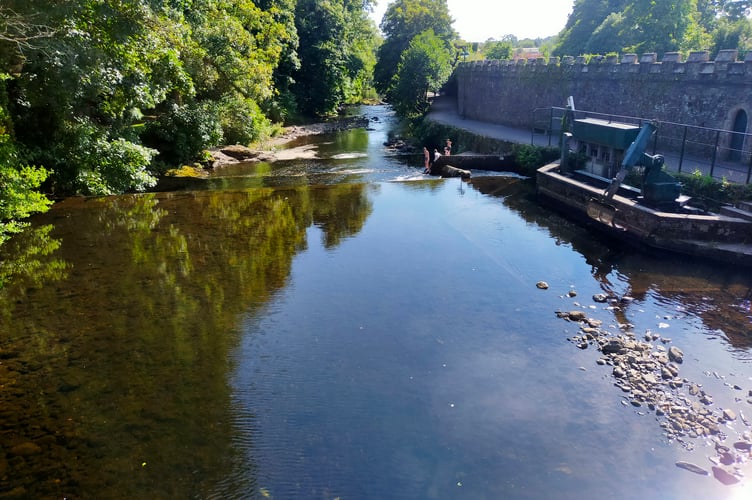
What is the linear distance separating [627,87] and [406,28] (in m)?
25.9

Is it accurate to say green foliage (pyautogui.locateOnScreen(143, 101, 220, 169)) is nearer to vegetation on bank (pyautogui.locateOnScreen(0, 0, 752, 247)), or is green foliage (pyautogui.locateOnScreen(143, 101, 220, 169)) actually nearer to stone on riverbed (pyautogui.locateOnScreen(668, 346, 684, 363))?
vegetation on bank (pyautogui.locateOnScreen(0, 0, 752, 247))

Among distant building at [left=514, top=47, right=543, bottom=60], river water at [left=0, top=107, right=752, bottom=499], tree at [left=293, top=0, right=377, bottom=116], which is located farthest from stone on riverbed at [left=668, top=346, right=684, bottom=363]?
tree at [left=293, top=0, right=377, bottom=116]

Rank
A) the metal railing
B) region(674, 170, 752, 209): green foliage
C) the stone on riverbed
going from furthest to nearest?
1. the metal railing
2. region(674, 170, 752, 209): green foliage
3. the stone on riverbed

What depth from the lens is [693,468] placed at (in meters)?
6.10

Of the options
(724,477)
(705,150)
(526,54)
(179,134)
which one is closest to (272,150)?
(179,134)

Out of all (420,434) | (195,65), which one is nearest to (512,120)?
(195,65)

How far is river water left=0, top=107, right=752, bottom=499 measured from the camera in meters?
6.02

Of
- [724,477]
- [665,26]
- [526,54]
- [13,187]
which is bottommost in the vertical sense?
[724,477]

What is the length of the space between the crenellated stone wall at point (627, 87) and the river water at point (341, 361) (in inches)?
280

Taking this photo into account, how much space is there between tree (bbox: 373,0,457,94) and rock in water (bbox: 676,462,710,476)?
128 ft

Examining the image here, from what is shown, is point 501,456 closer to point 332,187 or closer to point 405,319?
point 405,319

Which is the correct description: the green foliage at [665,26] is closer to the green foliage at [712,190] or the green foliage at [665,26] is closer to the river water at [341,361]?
the green foliage at [712,190]

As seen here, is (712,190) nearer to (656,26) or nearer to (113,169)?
(113,169)

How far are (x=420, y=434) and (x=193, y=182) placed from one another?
16801mm
